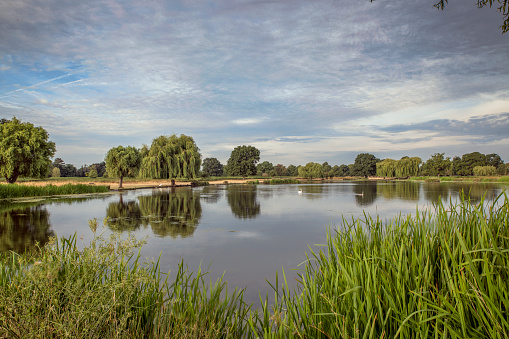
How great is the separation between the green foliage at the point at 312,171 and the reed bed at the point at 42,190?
68.0 metres

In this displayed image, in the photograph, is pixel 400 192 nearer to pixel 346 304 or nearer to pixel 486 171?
pixel 346 304

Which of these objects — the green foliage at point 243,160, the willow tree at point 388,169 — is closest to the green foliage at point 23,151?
the green foliage at point 243,160

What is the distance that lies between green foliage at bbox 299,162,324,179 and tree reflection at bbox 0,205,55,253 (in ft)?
268

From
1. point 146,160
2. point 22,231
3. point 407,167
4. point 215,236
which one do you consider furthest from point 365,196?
point 407,167

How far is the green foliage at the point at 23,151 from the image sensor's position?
87.0 ft

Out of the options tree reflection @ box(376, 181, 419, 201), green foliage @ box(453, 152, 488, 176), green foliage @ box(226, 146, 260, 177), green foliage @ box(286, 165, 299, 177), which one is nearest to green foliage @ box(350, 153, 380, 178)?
green foliage @ box(286, 165, 299, 177)

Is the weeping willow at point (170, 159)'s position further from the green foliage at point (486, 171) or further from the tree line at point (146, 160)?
the green foliage at point (486, 171)

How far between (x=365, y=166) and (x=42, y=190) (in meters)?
106

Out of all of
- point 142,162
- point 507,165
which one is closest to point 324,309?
point 142,162

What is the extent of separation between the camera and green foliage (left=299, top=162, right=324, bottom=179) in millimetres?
90144

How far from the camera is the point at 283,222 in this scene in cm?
1316

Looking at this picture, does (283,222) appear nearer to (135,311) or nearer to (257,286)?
(257,286)

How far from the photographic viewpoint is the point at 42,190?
25141mm

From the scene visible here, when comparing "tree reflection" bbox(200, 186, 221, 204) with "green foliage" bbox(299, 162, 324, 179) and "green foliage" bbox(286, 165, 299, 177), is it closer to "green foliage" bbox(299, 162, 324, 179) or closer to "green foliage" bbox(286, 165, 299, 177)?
"green foliage" bbox(299, 162, 324, 179)
